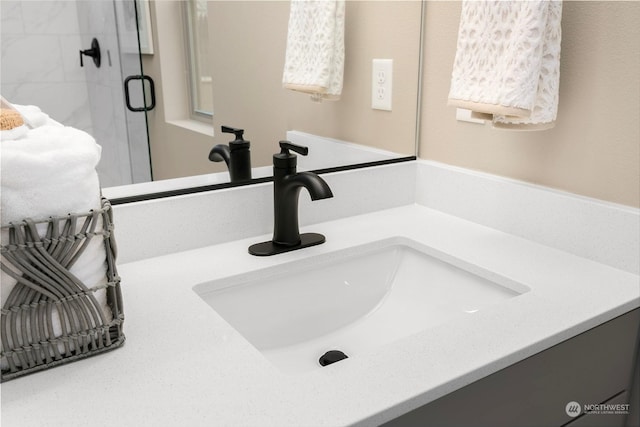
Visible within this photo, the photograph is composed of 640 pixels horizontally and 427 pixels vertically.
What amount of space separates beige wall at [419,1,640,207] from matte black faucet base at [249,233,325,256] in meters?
0.45

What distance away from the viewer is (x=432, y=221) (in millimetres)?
1292

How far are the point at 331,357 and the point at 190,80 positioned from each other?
0.59 metres

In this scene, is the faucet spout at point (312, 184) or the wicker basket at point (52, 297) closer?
the wicker basket at point (52, 297)

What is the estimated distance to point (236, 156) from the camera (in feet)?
3.58

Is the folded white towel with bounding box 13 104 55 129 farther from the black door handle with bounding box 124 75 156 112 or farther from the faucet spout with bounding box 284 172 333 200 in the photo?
the faucet spout with bounding box 284 172 333 200

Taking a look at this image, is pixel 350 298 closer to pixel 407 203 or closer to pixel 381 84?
pixel 407 203

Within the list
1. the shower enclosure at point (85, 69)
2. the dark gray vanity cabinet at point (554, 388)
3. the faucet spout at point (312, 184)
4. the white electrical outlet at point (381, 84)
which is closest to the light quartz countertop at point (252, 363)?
the dark gray vanity cabinet at point (554, 388)

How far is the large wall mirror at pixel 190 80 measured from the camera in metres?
0.84

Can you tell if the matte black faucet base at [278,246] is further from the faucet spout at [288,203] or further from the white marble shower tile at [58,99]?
the white marble shower tile at [58,99]

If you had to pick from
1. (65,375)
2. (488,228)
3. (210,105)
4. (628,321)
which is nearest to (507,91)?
(488,228)

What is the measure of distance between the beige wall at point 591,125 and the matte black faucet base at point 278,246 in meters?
0.45

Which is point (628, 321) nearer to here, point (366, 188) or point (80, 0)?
point (366, 188)

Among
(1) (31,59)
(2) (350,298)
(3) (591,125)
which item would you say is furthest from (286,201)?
(3) (591,125)

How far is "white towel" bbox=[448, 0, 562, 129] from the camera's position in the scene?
973 mm
